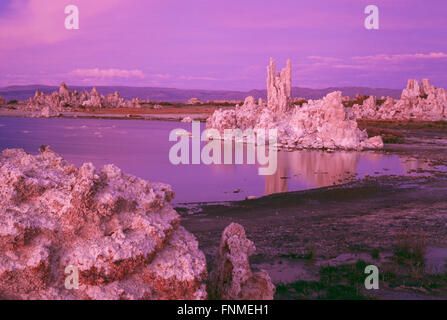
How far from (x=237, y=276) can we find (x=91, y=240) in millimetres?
1385

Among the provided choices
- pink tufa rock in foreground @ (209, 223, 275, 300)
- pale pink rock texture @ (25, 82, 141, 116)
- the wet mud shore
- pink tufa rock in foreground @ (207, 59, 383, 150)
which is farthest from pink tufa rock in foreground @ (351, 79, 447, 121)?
pale pink rock texture @ (25, 82, 141, 116)

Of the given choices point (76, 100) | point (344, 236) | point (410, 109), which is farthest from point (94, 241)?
point (76, 100)

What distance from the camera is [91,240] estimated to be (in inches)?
142

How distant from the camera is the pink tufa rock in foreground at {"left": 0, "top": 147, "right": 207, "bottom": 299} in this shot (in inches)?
132

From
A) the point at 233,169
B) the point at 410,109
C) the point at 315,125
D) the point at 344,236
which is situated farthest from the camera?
the point at 410,109

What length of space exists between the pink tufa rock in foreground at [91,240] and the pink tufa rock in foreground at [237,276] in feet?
1.60

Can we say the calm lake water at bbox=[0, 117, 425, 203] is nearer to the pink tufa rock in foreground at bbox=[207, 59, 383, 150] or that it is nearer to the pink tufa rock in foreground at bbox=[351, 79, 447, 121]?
the pink tufa rock in foreground at bbox=[207, 59, 383, 150]

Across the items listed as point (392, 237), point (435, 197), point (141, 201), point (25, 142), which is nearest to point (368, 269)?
point (392, 237)

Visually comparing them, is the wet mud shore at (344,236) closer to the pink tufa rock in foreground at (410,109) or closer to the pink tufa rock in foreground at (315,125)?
the pink tufa rock in foreground at (315,125)

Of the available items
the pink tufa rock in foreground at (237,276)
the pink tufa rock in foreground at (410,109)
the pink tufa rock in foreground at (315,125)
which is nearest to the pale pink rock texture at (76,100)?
the pink tufa rock in foreground at (410,109)

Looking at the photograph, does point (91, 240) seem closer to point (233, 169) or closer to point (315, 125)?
point (233, 169)

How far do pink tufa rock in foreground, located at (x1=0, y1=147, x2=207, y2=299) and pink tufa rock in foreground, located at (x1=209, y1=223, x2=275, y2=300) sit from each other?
0.49 meters
